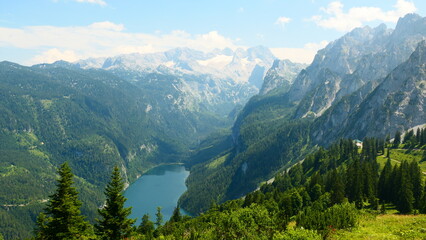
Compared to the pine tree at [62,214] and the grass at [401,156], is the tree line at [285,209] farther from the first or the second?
the grass at [401,156]

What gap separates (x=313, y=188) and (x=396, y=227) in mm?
39053

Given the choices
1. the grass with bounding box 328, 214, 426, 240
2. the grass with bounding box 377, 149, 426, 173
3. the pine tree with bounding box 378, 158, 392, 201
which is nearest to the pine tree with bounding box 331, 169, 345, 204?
the pine tree with bounding box 378, 158, 392, 201

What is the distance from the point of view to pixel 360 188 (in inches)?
3314

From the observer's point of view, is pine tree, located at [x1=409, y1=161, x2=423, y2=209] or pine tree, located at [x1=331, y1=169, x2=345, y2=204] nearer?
pine tree, located at [x1=409, y1=161, x2=423, y2=209]

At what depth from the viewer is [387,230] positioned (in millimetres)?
57312

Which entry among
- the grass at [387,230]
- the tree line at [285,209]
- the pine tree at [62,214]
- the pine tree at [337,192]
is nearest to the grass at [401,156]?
the tree line at [285,209]

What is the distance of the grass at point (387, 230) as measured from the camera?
2067 inches

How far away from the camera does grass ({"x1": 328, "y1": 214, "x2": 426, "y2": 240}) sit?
172ft

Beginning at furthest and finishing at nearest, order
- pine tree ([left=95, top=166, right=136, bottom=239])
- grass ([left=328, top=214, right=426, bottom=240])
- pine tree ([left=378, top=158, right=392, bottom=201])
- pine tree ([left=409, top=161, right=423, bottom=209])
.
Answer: pine tree ([left=378, top=158, right=392, bottom=201])
pine tree ([left=409, top=161, right=423, bottom=209])
grass ([left=328, top=214, right=426, bottom=240])
pine tree ([left=95, top=166, right=136, bottom=239])

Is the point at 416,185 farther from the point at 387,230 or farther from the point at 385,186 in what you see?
the point at 387,230

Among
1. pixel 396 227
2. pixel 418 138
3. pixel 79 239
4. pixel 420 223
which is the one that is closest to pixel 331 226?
pixel 396 227

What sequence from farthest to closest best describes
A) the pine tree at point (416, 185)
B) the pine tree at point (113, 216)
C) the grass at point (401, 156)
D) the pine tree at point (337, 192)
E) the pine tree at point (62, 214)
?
1. the grass at point (401, 156)
2. the pine tree at point (337, 192)
3. the pine tree at point (416, 185)
4. the pine tree at point (113, 216)
5. the pine tree at point (62, 214)

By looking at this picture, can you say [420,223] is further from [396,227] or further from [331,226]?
[331,226]

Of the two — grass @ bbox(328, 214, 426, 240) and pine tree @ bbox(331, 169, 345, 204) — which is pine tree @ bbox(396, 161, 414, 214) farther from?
pine tree @ bbox(331, 169, 345, 204)
